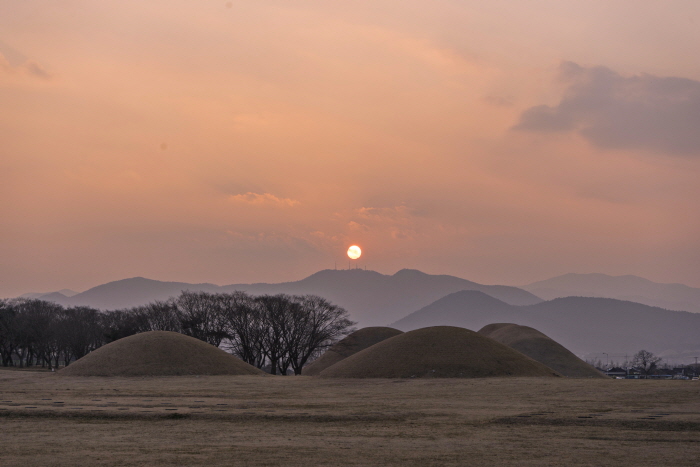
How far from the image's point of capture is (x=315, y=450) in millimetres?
21312

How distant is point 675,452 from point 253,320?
88.0 m

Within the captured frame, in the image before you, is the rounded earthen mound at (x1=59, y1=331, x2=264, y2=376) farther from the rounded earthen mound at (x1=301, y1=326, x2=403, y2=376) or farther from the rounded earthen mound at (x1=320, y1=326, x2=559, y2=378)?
the rounded earthen mound at (x1=301, y1=326, x2=403, y2=376)

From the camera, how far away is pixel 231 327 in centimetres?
10512

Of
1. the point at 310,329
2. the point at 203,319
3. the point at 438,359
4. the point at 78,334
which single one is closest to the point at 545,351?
the point at 310,329

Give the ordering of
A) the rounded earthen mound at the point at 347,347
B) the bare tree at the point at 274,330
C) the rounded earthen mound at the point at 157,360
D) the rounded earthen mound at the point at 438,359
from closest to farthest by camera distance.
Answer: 1. the rounded earthen mound at the point at 438,359
2. the rounded earthen mound at the point at 157,360
3. the bare tree at the point at 274,330
4. the rounded earthen mound at the point at 347,347

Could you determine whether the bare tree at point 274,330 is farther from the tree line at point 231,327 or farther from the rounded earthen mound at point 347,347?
the rounded earthen mound at point 347,347

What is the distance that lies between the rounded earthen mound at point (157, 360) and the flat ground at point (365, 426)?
21995mm

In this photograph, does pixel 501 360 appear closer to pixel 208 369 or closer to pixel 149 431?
pixel 208 369

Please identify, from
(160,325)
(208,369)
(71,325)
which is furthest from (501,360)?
(71,325)

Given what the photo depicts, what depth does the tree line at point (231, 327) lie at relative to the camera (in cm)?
10269

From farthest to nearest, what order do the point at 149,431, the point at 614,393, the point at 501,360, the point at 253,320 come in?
the point at 253,320
the point at 501,360
the point at 614,393
the point at 149,431

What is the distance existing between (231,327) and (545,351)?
5391cm

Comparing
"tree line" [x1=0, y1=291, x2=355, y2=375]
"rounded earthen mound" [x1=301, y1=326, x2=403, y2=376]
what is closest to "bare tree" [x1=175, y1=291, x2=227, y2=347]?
"tree line" [x1=0, y1=291, x2=355, y2=375]

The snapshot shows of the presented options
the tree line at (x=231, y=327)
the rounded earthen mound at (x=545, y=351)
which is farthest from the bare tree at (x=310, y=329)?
the rounded earthen mound at (x=545, y=351)
